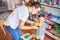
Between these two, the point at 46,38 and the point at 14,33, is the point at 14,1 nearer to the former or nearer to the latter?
the point at 46,38

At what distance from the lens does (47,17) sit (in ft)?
9.68

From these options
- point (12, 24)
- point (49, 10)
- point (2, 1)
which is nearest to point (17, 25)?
point (12, 24)

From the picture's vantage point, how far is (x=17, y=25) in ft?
5.62

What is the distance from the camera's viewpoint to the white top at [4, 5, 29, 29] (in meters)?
1.62

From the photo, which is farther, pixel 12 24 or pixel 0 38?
pixel 0 38

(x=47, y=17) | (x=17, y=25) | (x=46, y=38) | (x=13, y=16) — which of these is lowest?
(x=46, y=38)

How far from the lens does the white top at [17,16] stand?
5.30ft

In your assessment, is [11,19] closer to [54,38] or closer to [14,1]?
[54,38]

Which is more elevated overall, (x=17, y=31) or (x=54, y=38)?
(x=17, y=31)

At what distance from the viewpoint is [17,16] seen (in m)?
1.67

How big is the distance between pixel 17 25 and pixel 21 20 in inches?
4.3

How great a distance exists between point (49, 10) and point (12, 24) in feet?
6.07

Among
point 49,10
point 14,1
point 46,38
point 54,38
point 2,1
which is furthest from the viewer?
point 14,1

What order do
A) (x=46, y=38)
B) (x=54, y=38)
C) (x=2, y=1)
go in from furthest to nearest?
(x=2, y=1)
(x=46, y=38)
(x=54, y=38)
